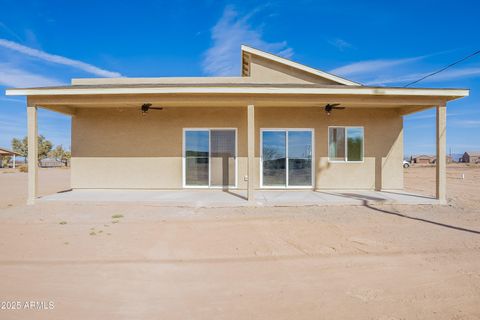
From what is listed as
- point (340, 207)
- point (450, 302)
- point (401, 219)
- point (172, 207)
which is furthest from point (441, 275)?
point (172, 207)

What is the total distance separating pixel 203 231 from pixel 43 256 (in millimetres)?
2515

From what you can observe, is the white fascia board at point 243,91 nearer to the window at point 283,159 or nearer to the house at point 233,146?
the house at point 233,146

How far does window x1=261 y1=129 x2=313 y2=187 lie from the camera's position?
10078 millimetres

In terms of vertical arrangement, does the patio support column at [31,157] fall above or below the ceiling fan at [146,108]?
below

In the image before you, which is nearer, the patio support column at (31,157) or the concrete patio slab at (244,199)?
the concrete patio slab at (244,199)

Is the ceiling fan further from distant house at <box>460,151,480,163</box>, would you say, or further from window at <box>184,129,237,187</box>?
distant house at <box>460,151,480,163</box>

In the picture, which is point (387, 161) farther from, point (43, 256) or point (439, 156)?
point (43, 256)

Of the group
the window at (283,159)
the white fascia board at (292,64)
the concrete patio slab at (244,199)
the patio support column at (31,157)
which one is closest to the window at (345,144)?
the window at (283,159)

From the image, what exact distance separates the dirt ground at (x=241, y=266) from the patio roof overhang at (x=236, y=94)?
11.1 ft

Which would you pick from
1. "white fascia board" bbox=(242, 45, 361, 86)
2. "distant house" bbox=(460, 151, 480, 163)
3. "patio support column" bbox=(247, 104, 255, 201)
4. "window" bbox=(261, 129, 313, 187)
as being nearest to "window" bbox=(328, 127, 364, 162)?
"window" bbox=(261, 129, 313, 187)

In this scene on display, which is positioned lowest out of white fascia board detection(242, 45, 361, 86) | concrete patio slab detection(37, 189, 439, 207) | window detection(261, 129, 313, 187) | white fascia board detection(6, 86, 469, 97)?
concrete patio slab detection(37, 189, 439, 207)

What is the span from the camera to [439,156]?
322 inches

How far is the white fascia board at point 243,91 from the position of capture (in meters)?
7.85

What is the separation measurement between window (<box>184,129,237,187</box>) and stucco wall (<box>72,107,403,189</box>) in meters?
0.24
